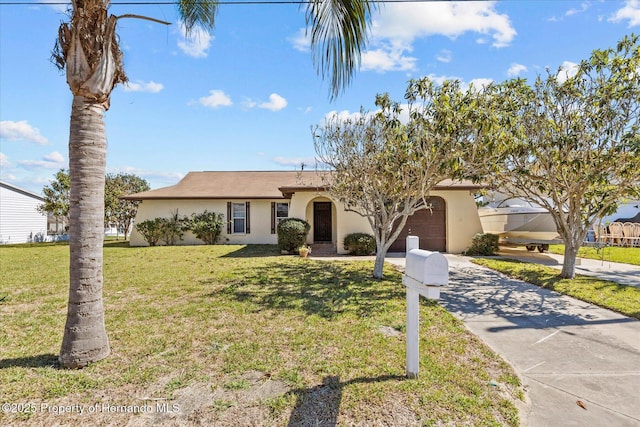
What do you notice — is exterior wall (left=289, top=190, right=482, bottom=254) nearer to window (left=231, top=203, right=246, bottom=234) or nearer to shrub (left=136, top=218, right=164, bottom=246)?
window (left=231, top=203, right=246, bottom=234)

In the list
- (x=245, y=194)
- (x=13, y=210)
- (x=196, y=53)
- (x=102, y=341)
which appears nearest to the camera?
(x=102, y=341)

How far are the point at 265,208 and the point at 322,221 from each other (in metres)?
3.64

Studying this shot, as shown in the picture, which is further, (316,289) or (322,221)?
(322,221)

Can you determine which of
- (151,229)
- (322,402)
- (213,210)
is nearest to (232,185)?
(213,210)

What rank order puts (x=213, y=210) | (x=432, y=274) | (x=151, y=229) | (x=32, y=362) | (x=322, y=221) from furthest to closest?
1. (x=322, y=221)
2. (x=213, y=210)
3. (x=151, y=229)
4. (x=32, y=362)
5. (x=432, y=274)

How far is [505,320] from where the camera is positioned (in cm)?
591

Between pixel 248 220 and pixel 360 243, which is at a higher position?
pixel 248 220

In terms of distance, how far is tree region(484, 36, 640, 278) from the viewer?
801 centimetres

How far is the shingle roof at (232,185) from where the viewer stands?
65.9ft

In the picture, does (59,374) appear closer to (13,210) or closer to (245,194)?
(245,194)

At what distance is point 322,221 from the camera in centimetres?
2130

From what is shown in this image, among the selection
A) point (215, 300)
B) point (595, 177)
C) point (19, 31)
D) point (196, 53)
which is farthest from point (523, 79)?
point (19, 31)

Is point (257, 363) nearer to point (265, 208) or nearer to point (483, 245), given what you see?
point (483, 245)

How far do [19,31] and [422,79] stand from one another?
865 cm
